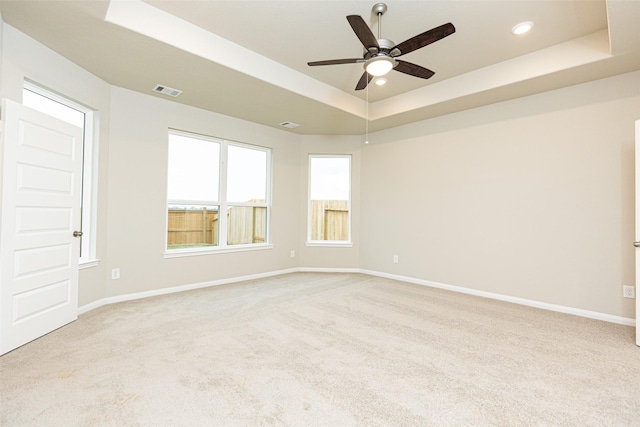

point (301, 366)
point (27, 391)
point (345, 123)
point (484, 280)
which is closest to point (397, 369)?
point (301, 366)

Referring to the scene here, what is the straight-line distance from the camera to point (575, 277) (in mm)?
3561

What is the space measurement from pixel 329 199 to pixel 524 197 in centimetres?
316

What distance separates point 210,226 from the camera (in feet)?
15.7

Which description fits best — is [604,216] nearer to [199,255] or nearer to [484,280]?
[484,280]

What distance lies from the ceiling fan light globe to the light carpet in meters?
2.39

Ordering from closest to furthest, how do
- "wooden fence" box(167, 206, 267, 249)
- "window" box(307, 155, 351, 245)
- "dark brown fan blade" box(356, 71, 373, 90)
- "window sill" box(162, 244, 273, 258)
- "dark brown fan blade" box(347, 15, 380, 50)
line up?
"dark brown fan blade" box(347, 15, 380, 50) → "dark brown fan blade" box(356, 71, 373, 90) → "window sill" box(162, 244, 273, 258) → "wooden fence" box(167, 206, 267, 249) → "window" box(307, 155, 351, 245)

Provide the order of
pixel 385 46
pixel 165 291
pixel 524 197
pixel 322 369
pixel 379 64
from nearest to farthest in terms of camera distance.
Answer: pixel 322 369 < pixel 385 46 < pixel 379 64 < pixel 524 197 < pixel 165 291

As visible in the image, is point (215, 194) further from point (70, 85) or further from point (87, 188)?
point (70, 85)

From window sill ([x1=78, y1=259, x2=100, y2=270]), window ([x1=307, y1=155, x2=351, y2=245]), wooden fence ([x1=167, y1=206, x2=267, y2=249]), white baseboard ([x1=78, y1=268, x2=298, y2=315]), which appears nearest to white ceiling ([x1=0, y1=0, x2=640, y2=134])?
wooden fence ([x1=167, y1=206, x2=267, y2=249])

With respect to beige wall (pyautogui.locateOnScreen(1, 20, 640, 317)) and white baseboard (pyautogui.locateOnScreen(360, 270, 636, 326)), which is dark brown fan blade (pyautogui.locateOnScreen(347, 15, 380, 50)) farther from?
white baseboard (pyautogui.locateOnScreen(360, 270, 636, 326))

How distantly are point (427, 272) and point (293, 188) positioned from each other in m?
2.76

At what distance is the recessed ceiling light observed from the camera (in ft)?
9.45

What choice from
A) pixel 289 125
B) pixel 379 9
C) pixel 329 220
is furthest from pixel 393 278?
pixel 379 9

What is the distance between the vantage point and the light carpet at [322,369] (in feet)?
5.60
